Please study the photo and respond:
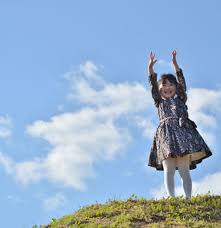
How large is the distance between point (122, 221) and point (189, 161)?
8.90 ft

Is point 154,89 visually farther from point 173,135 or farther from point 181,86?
point 173,135

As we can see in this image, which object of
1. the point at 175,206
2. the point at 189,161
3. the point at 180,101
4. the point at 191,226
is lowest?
the point at 191,226

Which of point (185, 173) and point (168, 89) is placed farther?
point (168, 89)

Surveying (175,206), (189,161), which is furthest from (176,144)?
(175,206)

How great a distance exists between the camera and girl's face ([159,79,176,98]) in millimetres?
13906

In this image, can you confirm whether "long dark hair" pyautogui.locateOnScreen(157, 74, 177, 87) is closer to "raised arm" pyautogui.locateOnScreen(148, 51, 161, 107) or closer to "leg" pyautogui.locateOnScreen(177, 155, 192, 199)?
"raised arm" pyautogui.locateOnScreen(148, 51, 161, 107)

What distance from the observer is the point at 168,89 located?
13906 mm

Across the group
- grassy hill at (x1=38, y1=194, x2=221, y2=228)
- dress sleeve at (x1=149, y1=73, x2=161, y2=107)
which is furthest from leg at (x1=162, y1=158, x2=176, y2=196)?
dress sleeve at (x1=149, y1=73, x2=161, y2=107)

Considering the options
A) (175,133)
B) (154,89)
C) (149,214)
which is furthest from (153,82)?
(149,214)

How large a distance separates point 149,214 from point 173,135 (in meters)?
2.12

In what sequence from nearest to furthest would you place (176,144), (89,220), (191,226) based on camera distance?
(191,226), (89,220), (176,144)

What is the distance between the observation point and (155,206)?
12.4 m

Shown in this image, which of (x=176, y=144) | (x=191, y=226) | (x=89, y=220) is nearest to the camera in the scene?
(x=191, y=226)

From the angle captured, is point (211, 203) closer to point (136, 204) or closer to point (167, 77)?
point (136, 204)
